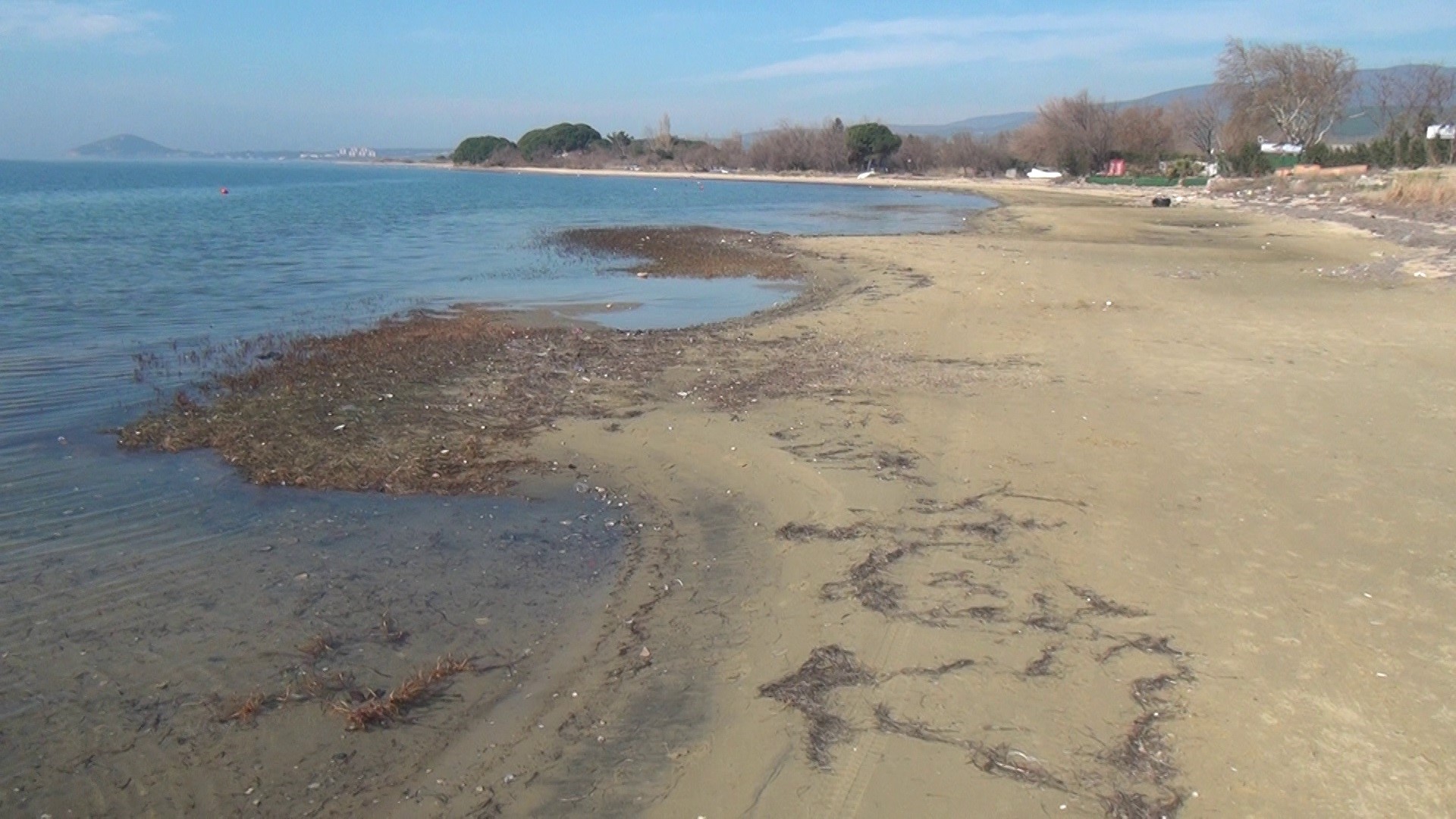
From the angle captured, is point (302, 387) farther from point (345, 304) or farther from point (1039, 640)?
point (1039, 640)

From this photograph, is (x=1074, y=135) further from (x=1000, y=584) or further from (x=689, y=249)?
(x=1000, y=584)

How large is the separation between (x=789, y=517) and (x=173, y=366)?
9.30 m

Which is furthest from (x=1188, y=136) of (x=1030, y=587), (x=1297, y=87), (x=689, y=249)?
(x=1030, y=587)

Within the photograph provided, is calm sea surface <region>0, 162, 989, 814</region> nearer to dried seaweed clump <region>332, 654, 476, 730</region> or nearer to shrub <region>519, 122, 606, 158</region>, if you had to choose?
dried seaweed clump <region>332, 654, 476, 730</region>

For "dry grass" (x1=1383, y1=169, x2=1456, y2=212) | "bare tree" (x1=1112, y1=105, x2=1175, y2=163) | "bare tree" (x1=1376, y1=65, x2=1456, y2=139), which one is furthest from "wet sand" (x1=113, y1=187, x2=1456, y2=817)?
"bare tree" (x1=1112, y1=105, x2=1175, y2=163)

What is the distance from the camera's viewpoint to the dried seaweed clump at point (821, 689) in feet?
14.7

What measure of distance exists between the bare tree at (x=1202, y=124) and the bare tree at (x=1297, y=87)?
22.4 ft

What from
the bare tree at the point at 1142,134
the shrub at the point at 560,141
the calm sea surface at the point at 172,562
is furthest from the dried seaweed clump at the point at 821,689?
the shrub at the point at 560,141

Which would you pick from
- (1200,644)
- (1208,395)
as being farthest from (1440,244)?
(1200,644)

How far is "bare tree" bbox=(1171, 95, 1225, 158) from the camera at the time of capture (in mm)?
83438

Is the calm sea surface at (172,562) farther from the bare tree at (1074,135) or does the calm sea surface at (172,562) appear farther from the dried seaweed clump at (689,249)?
the bare tree at (1074,135)

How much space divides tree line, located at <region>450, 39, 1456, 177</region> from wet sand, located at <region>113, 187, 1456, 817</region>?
5161cm

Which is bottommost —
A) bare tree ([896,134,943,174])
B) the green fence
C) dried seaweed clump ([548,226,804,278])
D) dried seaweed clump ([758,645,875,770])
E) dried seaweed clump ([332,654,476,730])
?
dried seaweed clump ([332,654,476,730])

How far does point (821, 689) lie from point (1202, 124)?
3852 inches
